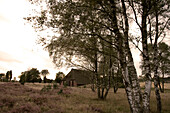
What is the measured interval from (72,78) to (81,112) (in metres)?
42.6

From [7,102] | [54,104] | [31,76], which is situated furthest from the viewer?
[31,76]

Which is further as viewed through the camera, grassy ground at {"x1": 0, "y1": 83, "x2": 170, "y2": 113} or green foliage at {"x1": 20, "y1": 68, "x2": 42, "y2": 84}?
green foliage at {"x1": 20, "y1": 68, "x2": 42, "y2": 84}

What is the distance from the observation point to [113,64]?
1741cm

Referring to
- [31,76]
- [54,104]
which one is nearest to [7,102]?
[54,104]

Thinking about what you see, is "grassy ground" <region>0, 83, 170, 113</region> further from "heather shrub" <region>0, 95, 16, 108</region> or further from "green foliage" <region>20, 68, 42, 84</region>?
"green foliage" <region>20, 68, 42, 84</region>

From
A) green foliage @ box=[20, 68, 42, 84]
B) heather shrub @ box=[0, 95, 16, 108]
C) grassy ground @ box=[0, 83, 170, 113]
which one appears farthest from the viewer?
green foliage @ box=[20, 68, 42, 84]

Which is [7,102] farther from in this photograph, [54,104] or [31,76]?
[31,76]

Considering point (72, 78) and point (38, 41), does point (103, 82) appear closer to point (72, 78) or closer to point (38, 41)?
point (38, 41)

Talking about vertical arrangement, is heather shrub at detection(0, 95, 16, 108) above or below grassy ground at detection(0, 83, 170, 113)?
above

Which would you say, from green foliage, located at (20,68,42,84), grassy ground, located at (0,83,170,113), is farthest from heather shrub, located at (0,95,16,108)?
green foliage, located at (20,68,42,84)

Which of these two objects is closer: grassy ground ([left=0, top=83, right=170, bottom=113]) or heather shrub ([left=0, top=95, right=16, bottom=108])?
grassy ground ([left=0, top=83, right=170, bottom=113])

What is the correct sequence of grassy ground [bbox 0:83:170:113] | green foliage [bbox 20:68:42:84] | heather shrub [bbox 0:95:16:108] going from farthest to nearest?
1. green foliage [bbox 20:68:42:84]
2. heather shrub [bbox 0:95:16:108]
3. grassy ground [bbox 0:83:170:113]

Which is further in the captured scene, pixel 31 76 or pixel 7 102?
pixel 31 76

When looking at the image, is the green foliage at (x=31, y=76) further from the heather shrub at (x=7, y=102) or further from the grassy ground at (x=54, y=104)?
the heather shrub at (x=7, y=102)
